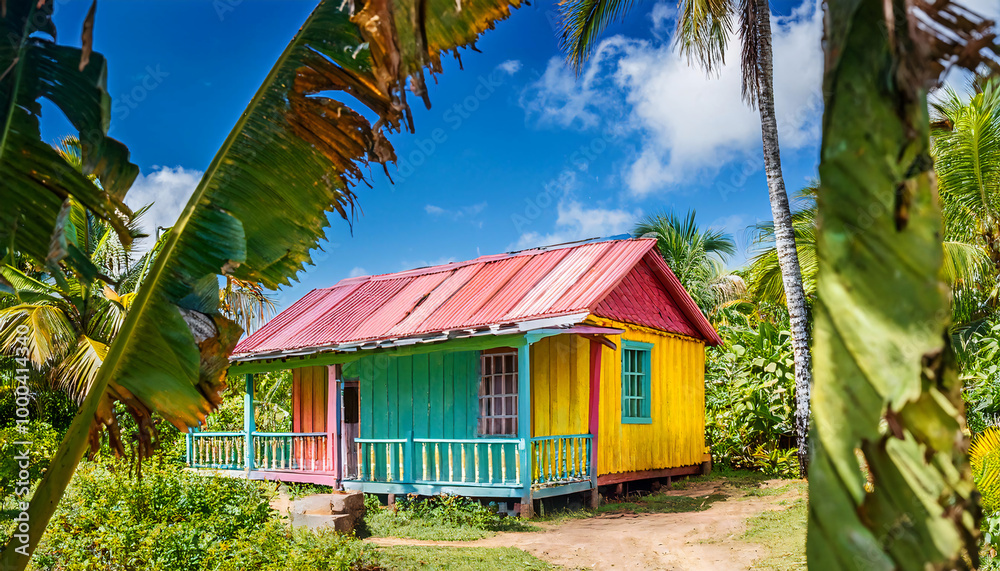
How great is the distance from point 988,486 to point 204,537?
6.12 m

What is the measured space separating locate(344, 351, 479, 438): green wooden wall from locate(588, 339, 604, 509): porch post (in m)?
2.02

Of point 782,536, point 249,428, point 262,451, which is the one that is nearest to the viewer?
point 782,536

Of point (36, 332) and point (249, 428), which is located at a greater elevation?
point (36, 332)

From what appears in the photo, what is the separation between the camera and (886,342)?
1065mm

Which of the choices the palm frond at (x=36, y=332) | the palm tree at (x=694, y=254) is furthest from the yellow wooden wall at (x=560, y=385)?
the palm tree at (x=694, y=254)

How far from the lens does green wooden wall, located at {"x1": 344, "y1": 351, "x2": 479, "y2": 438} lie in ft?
42.1

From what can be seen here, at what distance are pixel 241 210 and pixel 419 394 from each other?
33.1ft

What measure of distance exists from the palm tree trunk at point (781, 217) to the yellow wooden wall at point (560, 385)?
3894mm

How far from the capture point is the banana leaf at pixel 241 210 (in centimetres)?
326

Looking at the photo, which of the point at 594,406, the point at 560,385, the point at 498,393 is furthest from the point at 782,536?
the point at 498,393

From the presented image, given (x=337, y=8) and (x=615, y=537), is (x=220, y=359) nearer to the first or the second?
(x=337, y=8)

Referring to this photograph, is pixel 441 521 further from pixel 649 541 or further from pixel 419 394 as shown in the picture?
pixel 419 394

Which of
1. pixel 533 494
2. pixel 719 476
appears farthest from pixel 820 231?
pixel 719 476

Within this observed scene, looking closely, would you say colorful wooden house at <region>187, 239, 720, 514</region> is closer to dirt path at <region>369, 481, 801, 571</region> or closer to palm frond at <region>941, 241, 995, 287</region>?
dirt path at <region>369, 481, 801, 571</region>
